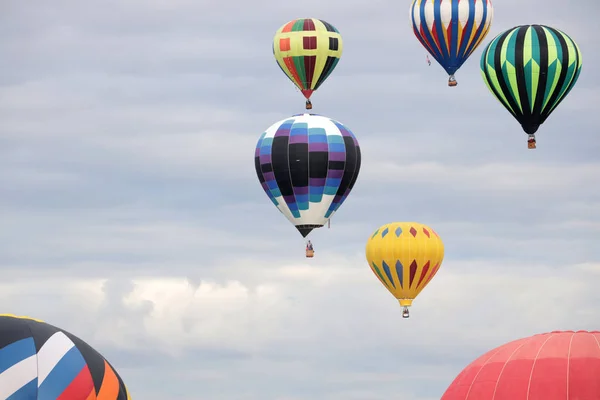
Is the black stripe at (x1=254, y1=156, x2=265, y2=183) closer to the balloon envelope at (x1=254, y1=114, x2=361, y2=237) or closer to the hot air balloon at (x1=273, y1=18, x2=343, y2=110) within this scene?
the balloon envelope at (x1=254, y1=114, x2=361, y2=237)

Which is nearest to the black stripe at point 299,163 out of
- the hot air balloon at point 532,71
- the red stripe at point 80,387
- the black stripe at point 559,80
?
the hot air balloon at point 532,71

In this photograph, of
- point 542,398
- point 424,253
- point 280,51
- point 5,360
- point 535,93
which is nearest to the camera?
point 5,360

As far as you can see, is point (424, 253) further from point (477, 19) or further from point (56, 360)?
point (56, 360)

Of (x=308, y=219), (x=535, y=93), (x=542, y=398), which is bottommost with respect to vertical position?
(x=542, y=398)

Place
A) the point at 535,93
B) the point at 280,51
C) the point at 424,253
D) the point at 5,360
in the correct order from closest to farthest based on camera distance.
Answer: the point at 5,360
the point at 535,93
the point at 280,51
the point at 424,253

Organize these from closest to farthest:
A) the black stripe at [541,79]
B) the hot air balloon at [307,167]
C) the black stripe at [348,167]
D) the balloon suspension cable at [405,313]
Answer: the black stripe at [541,79] → the hot air balloon at [307,167] → the black stripe at [348,167] → the balloon suspension cable at [405,313]

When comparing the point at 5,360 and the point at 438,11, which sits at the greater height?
the point at 438,11

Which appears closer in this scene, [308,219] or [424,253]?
[308,219]

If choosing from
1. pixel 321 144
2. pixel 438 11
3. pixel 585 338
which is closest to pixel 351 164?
pixel 321 144

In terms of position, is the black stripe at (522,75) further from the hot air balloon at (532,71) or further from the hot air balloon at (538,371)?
the hot air balloon at (538,371)
